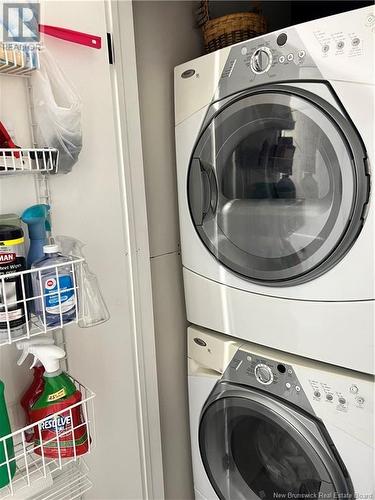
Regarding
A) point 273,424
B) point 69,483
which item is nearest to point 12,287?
point 69,483

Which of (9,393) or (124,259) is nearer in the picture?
(9,393)

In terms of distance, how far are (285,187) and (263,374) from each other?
55 centimetres

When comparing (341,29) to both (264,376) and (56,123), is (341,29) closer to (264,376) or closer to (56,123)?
(56,123)

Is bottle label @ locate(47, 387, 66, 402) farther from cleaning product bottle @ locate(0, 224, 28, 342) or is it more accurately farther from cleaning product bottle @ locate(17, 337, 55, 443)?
cleaning product bottle @ locate(0, 224, 28, 342)

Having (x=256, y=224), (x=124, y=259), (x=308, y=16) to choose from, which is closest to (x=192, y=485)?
(x=124, y=259)

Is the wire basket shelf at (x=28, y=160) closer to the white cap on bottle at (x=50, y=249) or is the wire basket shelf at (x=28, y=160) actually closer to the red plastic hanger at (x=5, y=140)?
the red plastic hanger at (x=5, y=140)

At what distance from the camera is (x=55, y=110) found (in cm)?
102

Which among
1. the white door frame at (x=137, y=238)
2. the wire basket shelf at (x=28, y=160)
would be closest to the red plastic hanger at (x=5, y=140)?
the wire basket shelf at (x=28, y=160)

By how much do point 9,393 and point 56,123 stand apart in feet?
2.27

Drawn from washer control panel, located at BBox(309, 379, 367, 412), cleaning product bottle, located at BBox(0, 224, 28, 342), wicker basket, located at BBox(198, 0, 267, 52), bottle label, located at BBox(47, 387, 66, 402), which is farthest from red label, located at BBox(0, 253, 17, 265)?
wicker basket, located at BBox(198, 0, 267, 52)

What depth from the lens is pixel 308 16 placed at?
176 centimetres

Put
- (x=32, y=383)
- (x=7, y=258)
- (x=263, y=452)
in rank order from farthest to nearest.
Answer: (x=263, y=452) → (x=32, y=383) → (x=7, y=258)

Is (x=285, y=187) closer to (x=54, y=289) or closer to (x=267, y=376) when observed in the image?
(x=267, y=376)

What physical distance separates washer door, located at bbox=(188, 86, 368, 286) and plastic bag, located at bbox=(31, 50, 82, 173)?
0.41m
